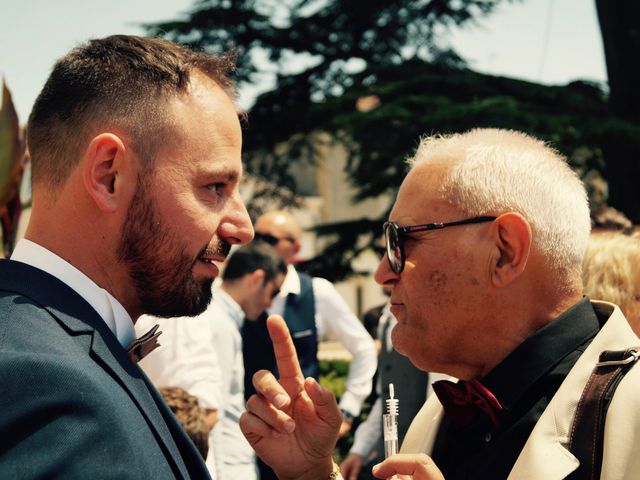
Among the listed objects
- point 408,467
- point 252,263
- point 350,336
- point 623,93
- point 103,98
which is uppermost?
point 103,98

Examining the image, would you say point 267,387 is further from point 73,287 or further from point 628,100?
point 628,100

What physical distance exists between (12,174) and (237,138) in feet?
9.67

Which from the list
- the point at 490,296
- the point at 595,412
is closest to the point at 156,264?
the point at 490,296

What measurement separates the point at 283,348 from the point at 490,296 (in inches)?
23.1

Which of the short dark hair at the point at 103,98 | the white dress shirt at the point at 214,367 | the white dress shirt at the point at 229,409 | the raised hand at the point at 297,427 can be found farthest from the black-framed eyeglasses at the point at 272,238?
the short dark hair at the point at 103,98

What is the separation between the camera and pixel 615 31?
10656mm

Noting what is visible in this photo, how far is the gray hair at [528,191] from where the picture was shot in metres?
2.12

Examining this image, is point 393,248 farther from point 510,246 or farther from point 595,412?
point 595,412

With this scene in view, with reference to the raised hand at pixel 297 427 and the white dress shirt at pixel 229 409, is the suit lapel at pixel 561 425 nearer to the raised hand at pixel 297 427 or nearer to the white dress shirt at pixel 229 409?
the raised hand at pixel 297 427

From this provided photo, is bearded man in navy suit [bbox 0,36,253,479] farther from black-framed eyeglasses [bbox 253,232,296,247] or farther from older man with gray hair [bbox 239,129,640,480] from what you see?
black-framed eyeglasses [bbox 253,232,296,247]

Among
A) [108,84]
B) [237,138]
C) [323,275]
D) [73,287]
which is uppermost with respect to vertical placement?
[108,84]

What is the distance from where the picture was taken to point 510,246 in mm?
2111

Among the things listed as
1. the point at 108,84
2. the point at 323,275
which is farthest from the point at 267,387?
the point at 323,275

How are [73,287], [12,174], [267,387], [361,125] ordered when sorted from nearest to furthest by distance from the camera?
[73,287] → [267,387] → [12,174] → [361,125]
